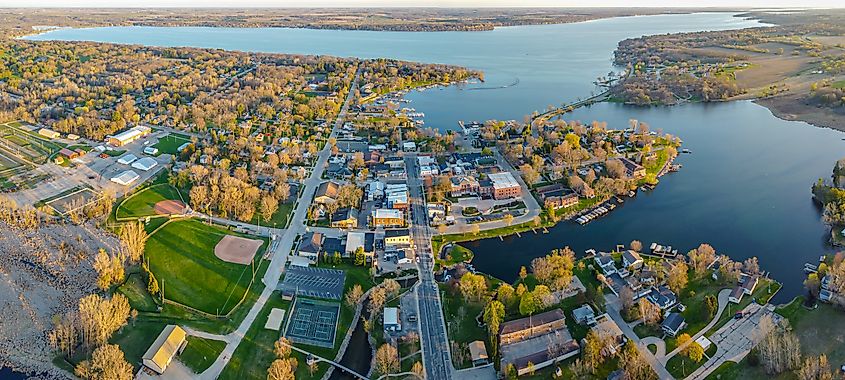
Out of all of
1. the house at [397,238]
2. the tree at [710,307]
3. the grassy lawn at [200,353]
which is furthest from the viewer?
the house at [397,238]

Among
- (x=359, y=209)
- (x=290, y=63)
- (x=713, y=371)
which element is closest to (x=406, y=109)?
(x=359, y=209)

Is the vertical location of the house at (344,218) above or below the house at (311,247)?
above

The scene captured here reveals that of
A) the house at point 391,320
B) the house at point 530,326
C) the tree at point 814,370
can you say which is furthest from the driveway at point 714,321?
the house at point 391,320

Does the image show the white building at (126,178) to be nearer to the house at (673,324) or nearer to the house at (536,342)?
the house at (536,342)

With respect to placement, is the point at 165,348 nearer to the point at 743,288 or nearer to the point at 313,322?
the point at 313,322

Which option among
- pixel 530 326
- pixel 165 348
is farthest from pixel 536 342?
pixel 165 348

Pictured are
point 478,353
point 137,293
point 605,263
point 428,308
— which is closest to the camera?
point 478,353
